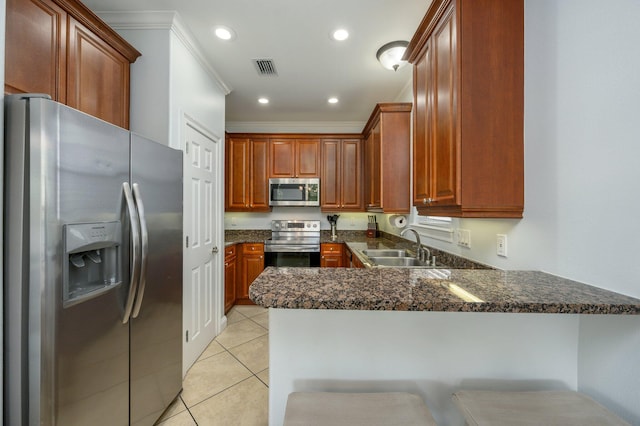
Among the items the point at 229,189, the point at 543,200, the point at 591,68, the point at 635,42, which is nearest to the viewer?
the point at 635,42

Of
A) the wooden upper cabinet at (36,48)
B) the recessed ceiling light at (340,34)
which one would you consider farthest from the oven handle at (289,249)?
the wooden upper cabinet at (36,48)

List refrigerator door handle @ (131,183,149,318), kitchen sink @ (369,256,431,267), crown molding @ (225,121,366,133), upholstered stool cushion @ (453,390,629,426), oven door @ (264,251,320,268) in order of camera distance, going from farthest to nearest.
Answer: crown molding @ (225,121,366,133)
oven door @ (264,251,320,268)
kitchen sink @ (369,256,431,267)
refrigerator door handle @ (131,183,149,318)
upholstered stool cushion @ (453,390,629,426)

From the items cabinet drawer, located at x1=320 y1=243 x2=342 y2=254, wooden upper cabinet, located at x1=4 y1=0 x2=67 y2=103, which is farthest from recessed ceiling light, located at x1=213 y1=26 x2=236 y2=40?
cabinet drawer, located at x1=320 y1=243 x2=342 y2=254

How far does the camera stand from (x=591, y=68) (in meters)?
0.96

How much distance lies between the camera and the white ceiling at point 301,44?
1807 mm

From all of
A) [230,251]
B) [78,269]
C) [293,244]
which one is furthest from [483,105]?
[230,251]

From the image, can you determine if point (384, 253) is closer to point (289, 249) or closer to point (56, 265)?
point (289, 249)

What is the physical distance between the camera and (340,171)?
3.95m

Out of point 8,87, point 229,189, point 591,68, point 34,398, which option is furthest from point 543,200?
point 229,189

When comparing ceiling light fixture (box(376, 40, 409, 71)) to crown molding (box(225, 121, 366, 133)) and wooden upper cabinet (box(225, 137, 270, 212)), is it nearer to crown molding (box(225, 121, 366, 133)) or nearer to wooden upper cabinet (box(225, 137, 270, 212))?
crown molding (box(225, 121, 366, 133))

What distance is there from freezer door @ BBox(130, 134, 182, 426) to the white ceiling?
3.44ft

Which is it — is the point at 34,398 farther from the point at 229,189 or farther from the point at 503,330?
the point at 229,189

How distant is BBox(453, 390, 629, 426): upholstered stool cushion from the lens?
741mm

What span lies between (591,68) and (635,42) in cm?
13
